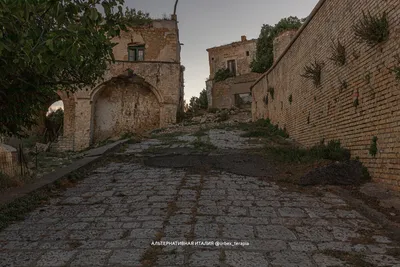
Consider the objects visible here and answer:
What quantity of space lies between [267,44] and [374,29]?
79.8ft

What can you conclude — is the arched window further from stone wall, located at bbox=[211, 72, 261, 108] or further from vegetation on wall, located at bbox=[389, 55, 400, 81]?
vegetation on wall, located at bbox=[389, 55, 400, 81]

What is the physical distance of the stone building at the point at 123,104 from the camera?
19000 mm

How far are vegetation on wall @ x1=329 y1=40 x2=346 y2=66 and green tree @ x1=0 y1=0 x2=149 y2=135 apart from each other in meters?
4.82

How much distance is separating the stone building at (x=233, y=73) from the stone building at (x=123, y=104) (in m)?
12.0

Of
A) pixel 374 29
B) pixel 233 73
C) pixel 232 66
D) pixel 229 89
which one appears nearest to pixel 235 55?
pixel 232 66

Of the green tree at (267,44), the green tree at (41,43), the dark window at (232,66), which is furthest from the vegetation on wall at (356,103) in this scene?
the dark window at (232,66)

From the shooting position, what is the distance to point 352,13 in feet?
21.2

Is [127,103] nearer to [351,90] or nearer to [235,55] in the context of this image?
[351,90]

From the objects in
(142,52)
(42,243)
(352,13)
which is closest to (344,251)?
(42,243)

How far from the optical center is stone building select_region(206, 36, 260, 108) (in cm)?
3086

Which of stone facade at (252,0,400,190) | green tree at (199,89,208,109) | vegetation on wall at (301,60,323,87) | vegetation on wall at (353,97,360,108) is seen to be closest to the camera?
stone facade at (252,0,400,190)

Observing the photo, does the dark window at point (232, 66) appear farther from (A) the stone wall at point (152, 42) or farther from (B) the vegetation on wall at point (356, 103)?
(B) the vegetation on wall at point (356, 103)

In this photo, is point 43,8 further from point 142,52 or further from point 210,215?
point 142,52

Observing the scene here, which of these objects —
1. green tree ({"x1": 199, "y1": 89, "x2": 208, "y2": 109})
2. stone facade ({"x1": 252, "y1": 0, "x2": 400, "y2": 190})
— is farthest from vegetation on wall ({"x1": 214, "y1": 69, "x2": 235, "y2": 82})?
stone facade ({"x1": 252, "y1": 0, "x2": 400, "y2": 190})
